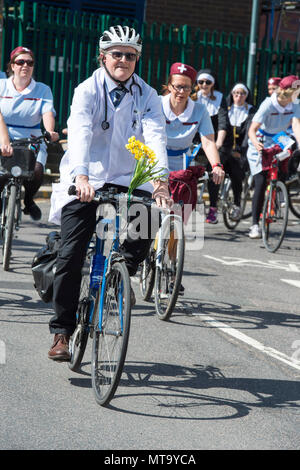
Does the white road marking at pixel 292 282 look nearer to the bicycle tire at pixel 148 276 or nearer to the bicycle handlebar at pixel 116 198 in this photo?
the bicycle tire at pixel 148 276

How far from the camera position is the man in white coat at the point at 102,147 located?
504 centimetres

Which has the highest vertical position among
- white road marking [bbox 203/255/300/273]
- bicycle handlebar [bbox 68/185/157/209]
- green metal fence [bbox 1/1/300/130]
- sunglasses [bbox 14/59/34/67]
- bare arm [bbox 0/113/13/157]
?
green metal fence [bbox 1/1/300/130]

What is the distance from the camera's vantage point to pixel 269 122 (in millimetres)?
11164

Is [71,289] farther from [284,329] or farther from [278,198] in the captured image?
[278,198]

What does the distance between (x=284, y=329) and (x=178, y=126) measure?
7.51 feet

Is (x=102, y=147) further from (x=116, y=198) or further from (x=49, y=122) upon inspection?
(x=49, y=122)

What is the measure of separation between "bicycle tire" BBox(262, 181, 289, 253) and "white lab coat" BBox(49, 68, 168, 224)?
17.7 feet

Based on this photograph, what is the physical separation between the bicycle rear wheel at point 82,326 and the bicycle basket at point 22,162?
3435 millimetres

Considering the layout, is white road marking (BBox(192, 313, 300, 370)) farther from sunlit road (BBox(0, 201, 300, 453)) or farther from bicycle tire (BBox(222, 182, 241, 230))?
bicycle tire (BBox(222, 182, 241, 230))

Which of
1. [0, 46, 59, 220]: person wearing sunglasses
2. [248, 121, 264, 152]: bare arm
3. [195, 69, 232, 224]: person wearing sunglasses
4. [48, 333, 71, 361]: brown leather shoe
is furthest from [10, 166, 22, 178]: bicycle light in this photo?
[195, 69, 232, 224]: person wearing sunglasses

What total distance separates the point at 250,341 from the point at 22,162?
3.41 meters

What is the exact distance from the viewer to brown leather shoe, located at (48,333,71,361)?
530 centimetres

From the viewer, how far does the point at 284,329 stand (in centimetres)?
689
